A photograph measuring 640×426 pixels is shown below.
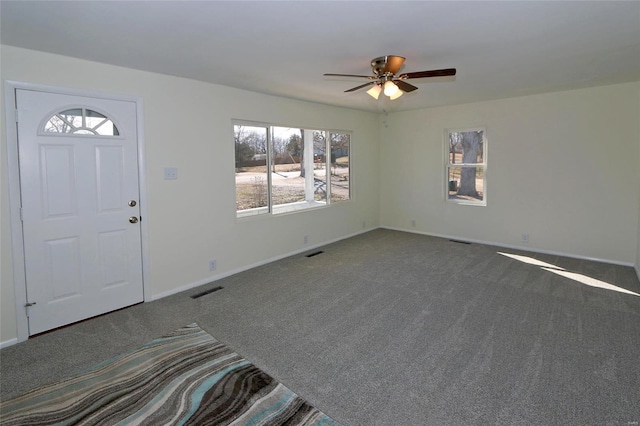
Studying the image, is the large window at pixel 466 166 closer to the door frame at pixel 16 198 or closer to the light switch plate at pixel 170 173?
the light switch plate at pixel 170 173

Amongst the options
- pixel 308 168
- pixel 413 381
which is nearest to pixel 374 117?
pixel 308 168

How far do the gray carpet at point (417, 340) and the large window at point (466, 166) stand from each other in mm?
1839

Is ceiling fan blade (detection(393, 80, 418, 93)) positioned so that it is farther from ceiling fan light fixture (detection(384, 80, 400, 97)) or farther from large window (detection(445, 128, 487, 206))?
large window (detection(445, 128, 487, 206))

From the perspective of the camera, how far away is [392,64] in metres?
3.10

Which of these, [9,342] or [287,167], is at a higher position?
[287,167]

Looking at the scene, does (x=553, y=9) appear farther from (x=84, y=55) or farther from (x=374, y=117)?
(x=374, y=117)

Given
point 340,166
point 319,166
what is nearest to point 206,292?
point 319,166

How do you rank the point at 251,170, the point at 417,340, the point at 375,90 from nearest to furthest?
the point at 417,340
the point at 375,90
the point at 251,170

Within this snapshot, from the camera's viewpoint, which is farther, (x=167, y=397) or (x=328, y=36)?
(x=328, y=36)

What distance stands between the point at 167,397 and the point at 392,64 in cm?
310

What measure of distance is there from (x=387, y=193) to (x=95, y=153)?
528cm

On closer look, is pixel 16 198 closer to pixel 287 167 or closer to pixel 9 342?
pixel 9 342

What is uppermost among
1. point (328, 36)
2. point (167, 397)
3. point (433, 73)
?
point (328, 36)

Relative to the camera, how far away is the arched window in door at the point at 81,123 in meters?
3.09
